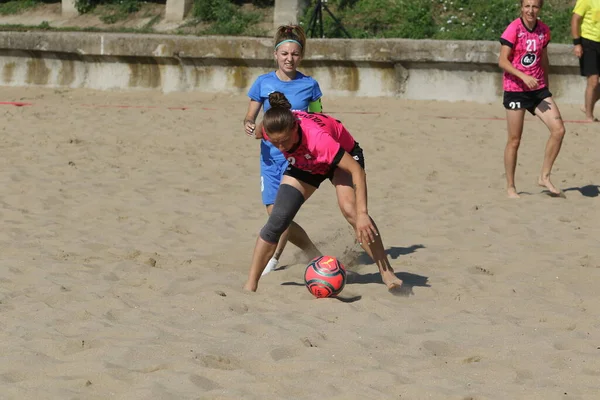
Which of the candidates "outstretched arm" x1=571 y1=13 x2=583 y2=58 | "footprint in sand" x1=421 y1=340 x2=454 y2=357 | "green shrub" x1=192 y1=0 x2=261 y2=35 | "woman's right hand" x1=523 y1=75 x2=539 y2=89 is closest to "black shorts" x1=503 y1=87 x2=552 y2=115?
"woman's right hand" x1=523 y1=75 x2=539 y2=89

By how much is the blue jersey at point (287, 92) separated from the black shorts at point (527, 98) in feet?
8.87

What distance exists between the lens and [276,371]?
4.18 meters

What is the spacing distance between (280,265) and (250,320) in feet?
5.79

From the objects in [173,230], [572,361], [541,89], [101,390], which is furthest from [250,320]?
[541,89]

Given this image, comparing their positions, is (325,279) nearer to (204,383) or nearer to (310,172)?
(310,172)

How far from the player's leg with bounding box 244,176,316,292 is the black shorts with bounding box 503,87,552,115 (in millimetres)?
3382

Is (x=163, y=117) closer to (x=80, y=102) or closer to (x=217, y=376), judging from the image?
(x=80, y=102)

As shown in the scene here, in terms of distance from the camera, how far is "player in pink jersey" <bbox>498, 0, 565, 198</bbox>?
26.8 feet

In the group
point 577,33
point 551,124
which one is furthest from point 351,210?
point 577,33

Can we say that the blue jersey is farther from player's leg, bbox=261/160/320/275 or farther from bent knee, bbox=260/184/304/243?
bent knee, bbox=260/184/304/243

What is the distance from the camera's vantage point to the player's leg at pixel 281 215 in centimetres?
552

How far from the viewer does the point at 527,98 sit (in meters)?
8.36

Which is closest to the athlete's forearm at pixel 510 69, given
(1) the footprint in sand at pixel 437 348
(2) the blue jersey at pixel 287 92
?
(2) the blue jersey at pixel 287 92

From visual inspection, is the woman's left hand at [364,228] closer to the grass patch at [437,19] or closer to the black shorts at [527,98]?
the black shorts at [527,98]
